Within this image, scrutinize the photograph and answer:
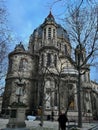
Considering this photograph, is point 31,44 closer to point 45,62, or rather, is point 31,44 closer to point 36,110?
point 45,62

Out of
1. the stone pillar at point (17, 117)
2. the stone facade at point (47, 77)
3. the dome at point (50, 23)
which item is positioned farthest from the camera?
the dome at point (50, 23)

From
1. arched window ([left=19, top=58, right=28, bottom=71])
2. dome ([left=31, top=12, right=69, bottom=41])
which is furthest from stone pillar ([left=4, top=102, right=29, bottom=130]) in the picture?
dome ([left=31, top=12, right=69, bottom=41])

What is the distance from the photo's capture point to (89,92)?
5806 cm

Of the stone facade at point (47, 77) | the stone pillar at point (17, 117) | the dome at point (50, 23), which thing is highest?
the dome at point (50, 23)

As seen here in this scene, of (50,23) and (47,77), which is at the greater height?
(50,23)

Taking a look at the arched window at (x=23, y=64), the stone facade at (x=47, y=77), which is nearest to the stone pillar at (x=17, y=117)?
the stone facade at (x=47, y=77)

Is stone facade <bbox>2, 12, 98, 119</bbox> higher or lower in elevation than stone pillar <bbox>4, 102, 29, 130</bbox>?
higher

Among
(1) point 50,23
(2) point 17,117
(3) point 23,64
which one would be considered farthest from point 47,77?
(2) point 17,117

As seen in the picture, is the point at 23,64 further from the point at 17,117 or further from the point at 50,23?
the point at 17,117

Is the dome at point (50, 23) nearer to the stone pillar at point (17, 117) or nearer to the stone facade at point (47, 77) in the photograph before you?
the stone facade at point (47, 77)

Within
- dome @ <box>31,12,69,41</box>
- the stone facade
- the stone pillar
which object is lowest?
the stone pillar

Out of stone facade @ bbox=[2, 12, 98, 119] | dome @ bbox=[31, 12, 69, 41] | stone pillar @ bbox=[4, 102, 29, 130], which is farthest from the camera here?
dome @ bbox=[31, 12, 69, 41]

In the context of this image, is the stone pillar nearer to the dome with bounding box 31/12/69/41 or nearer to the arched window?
the arched window

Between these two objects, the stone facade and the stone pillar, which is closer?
the stone pillar
